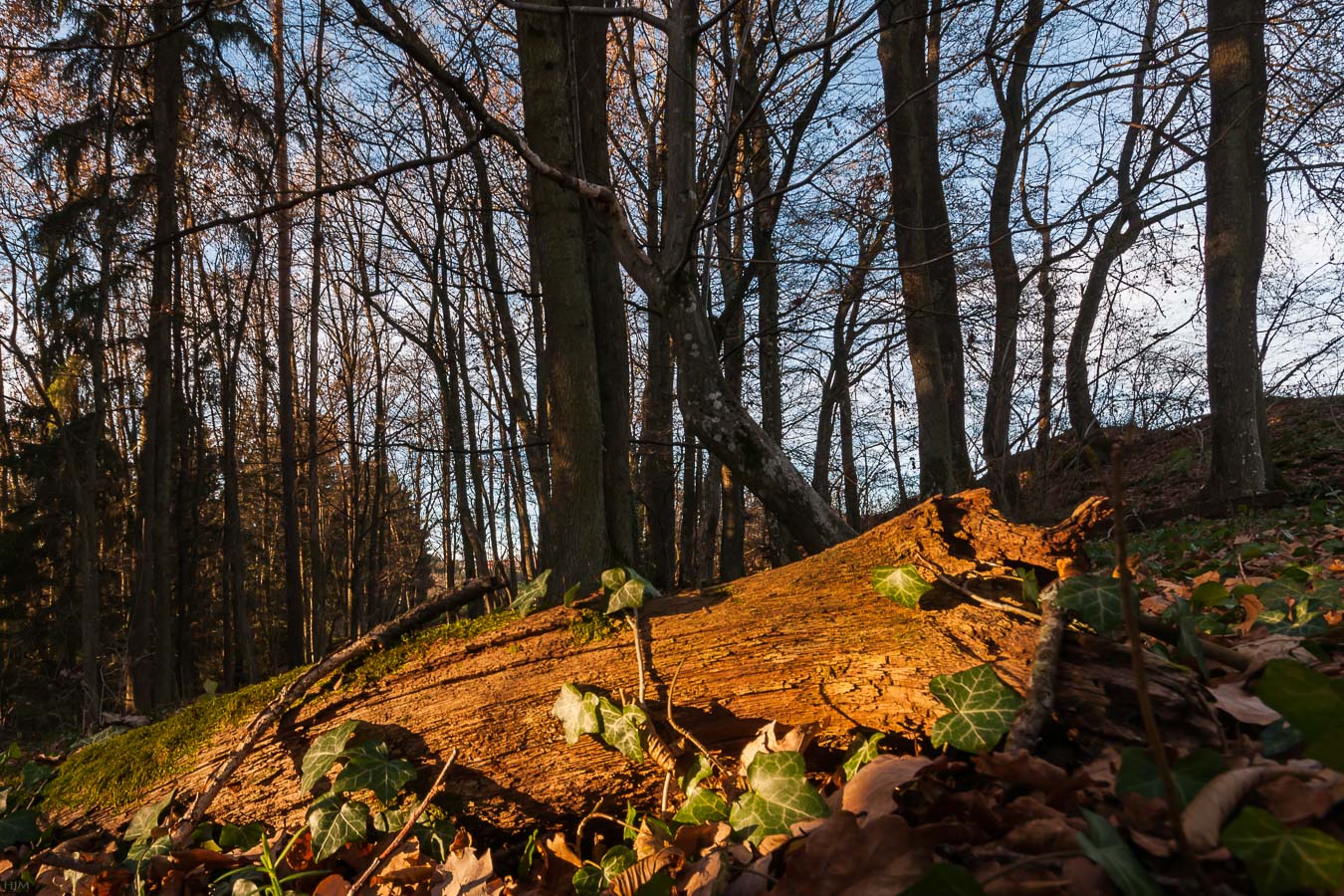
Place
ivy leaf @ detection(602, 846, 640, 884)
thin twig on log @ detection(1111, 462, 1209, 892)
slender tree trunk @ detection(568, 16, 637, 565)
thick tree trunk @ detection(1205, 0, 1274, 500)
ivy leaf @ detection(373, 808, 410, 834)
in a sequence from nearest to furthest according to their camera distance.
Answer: thin twig on log @ detection(1111, 462, 1209, 892) → ivy leaf @ detection(602, 846, 640, 884) → ivy leaf @ detection(373, 808, 410, 834) → slender tree trunk @ detection(568, 16, 637, 565) → thick tree trunk @ detection(1205, 0, 1274, 500)

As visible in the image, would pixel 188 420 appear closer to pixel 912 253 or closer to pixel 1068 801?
pixel 912 253

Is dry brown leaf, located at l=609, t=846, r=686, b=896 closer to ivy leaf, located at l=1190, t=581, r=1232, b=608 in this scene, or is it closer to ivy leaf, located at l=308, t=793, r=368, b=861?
ivy leaf, located at l=308, t=793, r=368, b=861

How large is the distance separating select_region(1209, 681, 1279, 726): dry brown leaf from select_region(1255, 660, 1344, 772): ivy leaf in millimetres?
501

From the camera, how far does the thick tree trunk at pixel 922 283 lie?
6.53m

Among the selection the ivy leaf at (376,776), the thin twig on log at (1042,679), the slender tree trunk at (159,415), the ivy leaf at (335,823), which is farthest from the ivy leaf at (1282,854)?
the slender tree trunk at (159,415)

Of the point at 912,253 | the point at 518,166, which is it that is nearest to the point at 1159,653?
the point at 912,253

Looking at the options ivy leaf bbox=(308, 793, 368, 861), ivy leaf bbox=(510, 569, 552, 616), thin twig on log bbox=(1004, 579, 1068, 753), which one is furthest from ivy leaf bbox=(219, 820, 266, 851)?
thin twig on log bbox=(1004, 579, 1068, 753)

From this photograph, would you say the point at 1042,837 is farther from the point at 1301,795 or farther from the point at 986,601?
the point at 986,601

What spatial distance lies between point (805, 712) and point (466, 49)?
16.4ft

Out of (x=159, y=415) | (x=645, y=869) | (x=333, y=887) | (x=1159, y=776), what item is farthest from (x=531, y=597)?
(x=159, y=415)

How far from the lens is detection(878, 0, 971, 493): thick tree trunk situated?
653 cm

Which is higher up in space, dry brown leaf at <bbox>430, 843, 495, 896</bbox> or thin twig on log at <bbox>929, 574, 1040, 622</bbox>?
thin twig on log at <bbox>929, 574, 1040, 622</bbox>

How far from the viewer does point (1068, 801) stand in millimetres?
1079

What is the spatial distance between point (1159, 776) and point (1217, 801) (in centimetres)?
6
